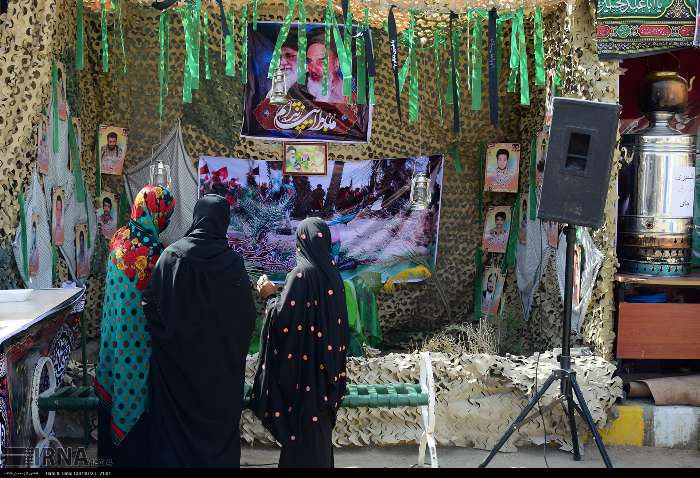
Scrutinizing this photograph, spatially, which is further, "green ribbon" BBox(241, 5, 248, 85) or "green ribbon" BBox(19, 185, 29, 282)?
"green ribbon" BBox(241, 5, 248, 85)

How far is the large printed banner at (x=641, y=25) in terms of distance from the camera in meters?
5.68

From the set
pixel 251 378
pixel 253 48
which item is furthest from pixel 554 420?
pixel 253 48

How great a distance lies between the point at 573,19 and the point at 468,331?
2566mm

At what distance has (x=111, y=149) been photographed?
702cm

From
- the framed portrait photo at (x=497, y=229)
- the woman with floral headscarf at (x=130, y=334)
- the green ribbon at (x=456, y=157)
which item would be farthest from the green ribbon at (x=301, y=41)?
the framed portrait photo at (x=497, y=229)

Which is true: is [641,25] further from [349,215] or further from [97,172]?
[97,172]

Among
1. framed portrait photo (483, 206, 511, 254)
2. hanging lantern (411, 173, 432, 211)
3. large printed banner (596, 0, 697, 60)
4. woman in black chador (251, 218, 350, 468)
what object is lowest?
woman in black chador (251, 218, 350, 468)

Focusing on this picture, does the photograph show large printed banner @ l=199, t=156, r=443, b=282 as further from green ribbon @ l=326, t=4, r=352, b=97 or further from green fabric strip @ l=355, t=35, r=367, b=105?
green ribbon @ l=326, t=4, r=352, b=97

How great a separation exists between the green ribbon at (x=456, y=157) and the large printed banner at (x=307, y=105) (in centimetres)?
80

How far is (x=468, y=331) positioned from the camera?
21.6ft

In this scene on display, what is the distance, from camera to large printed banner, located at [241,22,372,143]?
713 cm

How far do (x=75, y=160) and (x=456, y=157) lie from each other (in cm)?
331

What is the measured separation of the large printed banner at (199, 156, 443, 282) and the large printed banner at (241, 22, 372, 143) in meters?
0.30

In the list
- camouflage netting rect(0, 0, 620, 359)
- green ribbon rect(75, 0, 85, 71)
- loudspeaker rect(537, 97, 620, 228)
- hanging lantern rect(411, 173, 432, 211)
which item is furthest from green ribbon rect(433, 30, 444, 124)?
green ribbon rect(75, 0, 85, 71)
